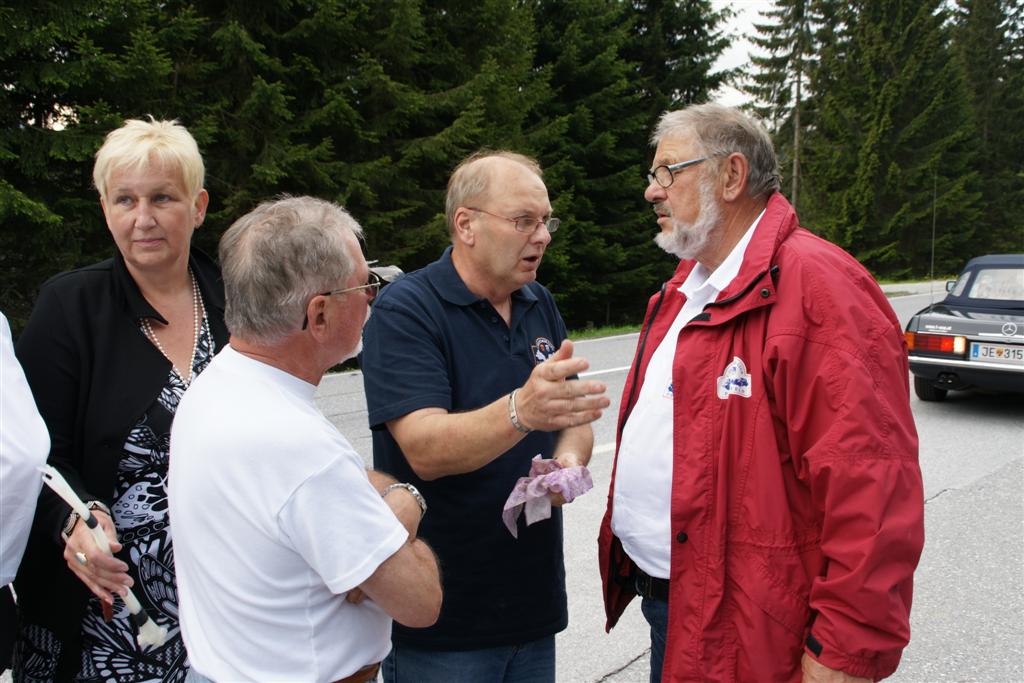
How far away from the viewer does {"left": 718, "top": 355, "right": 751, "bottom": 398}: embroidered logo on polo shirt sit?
6.54 feet

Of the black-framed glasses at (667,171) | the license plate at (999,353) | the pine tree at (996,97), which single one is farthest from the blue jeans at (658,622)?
the pine tree at (996,97)

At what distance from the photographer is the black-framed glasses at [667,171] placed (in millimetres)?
2346

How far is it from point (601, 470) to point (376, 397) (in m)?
4.46

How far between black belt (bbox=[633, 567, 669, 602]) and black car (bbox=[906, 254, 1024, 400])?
740cm

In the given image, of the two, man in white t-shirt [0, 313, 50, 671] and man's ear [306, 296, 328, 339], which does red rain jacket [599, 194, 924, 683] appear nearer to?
man's ear [306, 296, 328, 339]

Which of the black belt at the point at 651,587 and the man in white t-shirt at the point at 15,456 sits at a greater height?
the man in white t-shirt at the point at 15,456

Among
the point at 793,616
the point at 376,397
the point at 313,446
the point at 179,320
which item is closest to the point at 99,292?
the point at 179,320

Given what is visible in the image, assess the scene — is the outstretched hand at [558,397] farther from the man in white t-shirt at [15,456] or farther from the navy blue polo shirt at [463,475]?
the man in white t-shirt at [15,456]

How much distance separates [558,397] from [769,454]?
1.80 ft

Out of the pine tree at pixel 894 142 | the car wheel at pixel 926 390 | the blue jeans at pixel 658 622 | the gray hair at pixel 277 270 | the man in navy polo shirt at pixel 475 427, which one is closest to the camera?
the gray hair at pixel 277 270

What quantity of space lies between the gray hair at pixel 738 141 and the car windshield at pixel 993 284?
811 centimetres

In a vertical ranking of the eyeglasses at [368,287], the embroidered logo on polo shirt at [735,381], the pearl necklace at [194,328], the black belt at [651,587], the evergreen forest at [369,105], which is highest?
the evergreen forest at [369,105]

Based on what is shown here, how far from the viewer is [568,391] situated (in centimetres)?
189

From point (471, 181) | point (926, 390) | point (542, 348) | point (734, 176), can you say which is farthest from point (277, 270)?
point (926, 390)
